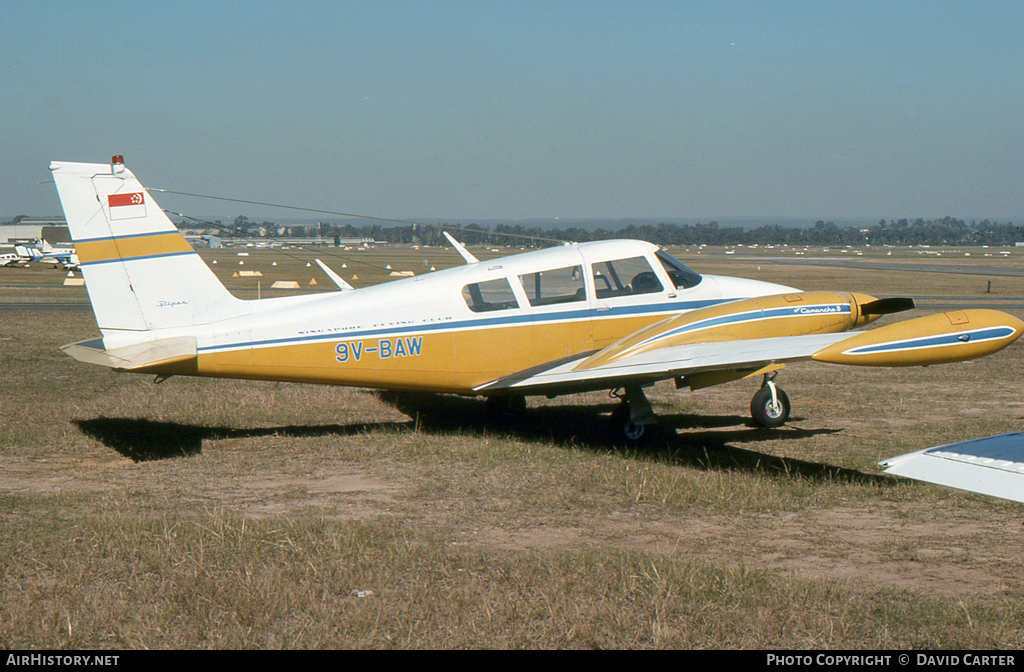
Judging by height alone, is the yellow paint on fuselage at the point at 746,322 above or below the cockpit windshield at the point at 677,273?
below

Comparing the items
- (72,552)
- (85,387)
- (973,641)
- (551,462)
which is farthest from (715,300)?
(85,387)

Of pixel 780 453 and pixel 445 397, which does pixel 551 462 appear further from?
pixel 445 397

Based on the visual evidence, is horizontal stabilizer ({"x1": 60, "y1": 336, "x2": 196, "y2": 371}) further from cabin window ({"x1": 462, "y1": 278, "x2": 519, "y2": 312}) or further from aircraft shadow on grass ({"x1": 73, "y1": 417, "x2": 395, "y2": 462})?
cabin window ({"x1": 462, "y1": 278, "x2": 519, "y2": 312})

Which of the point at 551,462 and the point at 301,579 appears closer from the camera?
the point at 301,579

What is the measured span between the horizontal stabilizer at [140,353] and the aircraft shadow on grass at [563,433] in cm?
136

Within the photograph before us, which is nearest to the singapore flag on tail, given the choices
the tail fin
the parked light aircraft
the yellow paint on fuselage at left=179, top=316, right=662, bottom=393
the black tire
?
the tail fin

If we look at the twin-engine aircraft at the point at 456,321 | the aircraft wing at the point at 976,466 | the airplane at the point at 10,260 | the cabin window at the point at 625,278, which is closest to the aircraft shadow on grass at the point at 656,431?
the twin-engine aircraft at the point at 456,321

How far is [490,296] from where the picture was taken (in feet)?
36.6

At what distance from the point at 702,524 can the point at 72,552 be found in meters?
5.44

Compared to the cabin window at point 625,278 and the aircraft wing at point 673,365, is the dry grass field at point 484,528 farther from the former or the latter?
the cabin window at point 625,278

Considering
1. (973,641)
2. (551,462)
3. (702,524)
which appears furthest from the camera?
(551,462)

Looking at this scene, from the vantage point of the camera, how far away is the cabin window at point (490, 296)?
11062mm

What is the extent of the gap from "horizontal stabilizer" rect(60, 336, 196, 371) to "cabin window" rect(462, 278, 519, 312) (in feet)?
11.5

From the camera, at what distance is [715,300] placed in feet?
39.4
